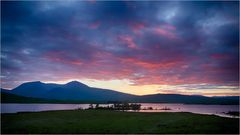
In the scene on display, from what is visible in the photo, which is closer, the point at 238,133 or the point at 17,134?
the point at 17,134

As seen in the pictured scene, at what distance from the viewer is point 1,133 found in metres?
28.5

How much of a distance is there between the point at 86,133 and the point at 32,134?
693 centimetres

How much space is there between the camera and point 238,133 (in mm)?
29094

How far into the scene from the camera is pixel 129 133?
93.0 ft

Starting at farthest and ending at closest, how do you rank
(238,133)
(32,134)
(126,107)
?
(126,107), (238,133), (32,134)

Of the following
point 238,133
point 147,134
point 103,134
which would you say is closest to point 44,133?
point 103,134

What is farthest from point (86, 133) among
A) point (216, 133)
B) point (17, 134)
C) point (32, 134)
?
point (216, 133)

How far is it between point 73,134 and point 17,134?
285 inches

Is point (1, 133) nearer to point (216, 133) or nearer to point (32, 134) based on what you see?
point (32, 134)

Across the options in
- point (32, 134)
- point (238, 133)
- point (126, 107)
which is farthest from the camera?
point (126, 107)

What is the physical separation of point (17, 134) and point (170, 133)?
20.2 metres

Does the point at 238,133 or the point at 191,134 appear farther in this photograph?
the point at 238,133

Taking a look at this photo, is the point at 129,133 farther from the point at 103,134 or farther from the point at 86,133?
the point at 86,133

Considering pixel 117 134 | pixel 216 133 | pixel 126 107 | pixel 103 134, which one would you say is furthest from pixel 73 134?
pixel 126 107
